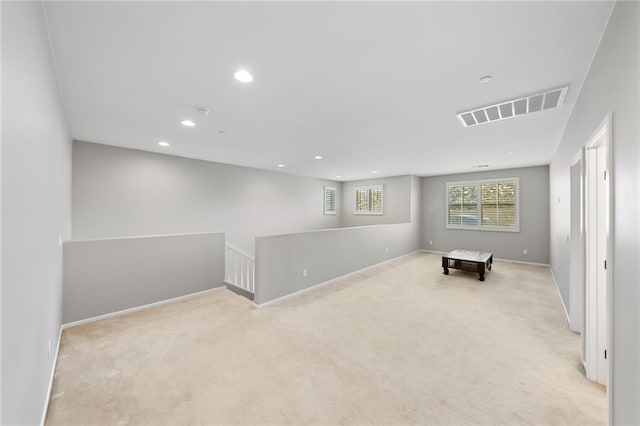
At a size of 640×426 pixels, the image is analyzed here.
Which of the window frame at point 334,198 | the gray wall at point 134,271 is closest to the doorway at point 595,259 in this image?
the gray wall at point 134,271

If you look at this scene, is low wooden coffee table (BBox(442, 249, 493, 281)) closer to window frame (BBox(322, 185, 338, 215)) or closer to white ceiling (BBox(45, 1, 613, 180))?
white ceiling (BBox(45, 1, 613, 180))

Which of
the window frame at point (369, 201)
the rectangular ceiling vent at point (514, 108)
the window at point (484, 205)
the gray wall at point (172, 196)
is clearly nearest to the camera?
the rectangular ceiling vent at point (514, 108)

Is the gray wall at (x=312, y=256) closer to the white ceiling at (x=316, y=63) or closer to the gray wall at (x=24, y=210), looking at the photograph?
the white ceiling at (x=316, y=63)

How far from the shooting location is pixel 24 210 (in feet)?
4.33

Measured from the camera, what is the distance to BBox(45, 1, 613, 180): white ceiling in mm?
1520

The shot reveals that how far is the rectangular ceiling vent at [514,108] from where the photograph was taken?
8.31 feet

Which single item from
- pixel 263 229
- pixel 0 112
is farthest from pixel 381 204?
pixel 0 112

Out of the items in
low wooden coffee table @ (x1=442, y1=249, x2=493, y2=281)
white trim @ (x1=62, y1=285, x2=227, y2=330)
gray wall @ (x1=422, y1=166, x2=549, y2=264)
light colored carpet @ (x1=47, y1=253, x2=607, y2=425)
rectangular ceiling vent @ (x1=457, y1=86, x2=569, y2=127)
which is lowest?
light colored carpet @ (x1=47, y1=253, x2=607, y2=425)

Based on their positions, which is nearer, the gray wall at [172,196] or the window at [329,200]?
the gray wall at [172,196]

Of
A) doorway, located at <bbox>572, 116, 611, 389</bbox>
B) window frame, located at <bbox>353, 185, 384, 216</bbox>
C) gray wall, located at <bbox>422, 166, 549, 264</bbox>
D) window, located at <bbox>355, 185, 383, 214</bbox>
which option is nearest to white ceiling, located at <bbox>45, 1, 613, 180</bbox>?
doorway, located at <bbox>572, 116, 611, 389</bbox>

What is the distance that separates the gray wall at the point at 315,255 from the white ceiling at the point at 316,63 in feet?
5.94

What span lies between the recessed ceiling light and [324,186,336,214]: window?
22.2 ft

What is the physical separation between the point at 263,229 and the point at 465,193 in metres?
6.08

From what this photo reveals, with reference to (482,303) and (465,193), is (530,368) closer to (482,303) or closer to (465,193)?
(482,303)
